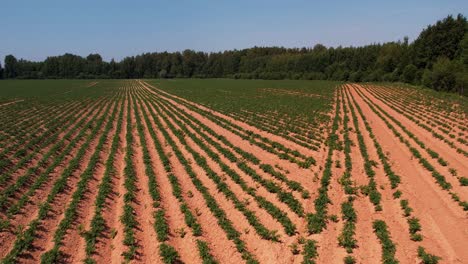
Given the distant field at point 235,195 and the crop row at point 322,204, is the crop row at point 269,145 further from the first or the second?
the crop row at point 322,204

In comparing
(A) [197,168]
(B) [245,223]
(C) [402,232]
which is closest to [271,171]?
(A) [197,168]

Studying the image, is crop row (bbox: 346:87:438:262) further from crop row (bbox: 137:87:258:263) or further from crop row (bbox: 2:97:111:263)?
crop row (bbox: 2:97:111:263)

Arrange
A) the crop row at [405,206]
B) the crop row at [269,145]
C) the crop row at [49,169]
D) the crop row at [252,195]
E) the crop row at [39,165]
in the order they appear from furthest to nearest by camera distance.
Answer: the crop row at [269,145] < the crop row at [39,165] < the crop row at [49,169] < the crop row at [252,195] < the crop row at [405,206]

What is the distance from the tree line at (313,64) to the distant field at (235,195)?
40.9 meters

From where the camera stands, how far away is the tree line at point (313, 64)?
66537mm

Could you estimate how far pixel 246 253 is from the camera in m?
Result: 9.93

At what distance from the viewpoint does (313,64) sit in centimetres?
11969

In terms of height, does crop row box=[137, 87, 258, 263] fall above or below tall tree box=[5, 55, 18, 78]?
below

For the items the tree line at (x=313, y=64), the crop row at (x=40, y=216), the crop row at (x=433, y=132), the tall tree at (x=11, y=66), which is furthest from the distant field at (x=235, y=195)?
the tall tree at (x=11, y=66)

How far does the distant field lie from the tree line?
40.9 metres

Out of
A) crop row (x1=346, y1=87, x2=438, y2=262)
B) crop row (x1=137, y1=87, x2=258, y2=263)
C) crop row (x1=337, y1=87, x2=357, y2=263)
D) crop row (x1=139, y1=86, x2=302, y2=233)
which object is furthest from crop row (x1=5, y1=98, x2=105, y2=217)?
crop row (x1=346, y1=87, x2=438, y2=262)

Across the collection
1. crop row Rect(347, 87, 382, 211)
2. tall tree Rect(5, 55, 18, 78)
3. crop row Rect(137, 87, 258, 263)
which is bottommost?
crop row Rect(137, 87, 258, 263)

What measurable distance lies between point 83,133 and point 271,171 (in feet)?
52.4

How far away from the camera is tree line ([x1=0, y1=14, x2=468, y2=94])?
218ft
